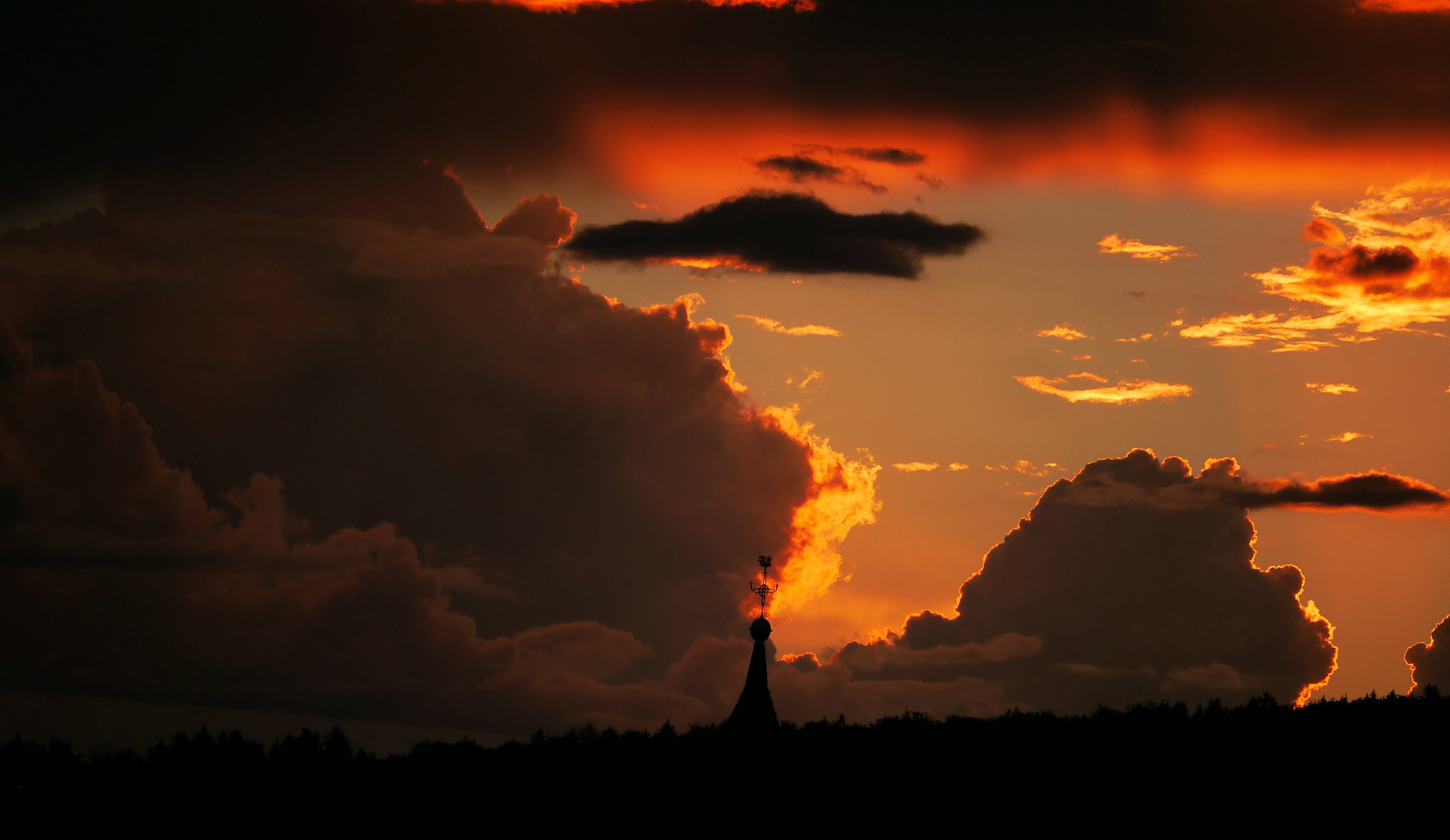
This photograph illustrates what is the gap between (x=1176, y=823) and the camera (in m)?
74.8

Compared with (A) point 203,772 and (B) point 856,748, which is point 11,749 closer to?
(A) point 203,772

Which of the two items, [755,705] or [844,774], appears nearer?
[755,705]

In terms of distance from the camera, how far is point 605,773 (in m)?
102

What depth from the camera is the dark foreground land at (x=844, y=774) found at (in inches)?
2776

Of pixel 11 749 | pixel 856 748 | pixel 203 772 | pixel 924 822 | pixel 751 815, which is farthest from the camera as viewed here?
pixel 11 749

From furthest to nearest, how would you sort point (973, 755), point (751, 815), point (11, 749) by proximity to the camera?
point (11, 749) < point (973, 755) < point (751, 815)

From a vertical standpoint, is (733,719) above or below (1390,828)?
above

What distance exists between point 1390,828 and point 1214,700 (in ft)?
98.2

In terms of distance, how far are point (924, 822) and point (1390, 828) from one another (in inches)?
1020

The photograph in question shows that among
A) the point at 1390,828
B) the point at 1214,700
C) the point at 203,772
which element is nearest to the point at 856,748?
the point at 1214,700

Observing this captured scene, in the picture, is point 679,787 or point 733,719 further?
point 679,787

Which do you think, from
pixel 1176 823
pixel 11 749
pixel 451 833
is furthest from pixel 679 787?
pixel 11 749

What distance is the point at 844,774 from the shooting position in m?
92.9

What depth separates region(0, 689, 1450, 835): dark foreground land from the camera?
2776 inches
